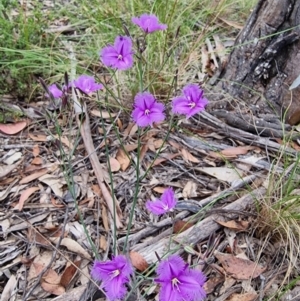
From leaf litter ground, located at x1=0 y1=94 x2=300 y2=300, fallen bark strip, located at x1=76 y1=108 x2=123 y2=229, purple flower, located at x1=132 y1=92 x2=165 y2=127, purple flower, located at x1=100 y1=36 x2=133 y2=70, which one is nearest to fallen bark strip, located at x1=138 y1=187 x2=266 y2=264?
leaf litter ground, located at x1=0 y1=94 x2=300 y2=300

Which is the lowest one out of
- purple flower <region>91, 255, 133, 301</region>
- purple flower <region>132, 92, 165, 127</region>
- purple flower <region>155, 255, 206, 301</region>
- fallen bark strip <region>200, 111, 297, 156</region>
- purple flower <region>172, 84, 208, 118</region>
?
fallen bark strip <region>200, 111, 297, 156</region>

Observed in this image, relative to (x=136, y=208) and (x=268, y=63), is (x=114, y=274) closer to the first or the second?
(x=136, y=208)

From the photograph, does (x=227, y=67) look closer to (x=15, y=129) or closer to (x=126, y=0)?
(x=126, y=0)

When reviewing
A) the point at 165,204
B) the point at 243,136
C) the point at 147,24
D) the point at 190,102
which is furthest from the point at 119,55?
the point at 243,136

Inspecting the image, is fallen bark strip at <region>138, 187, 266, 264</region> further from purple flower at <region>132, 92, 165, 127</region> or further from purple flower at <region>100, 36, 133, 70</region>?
purple flower at <region>100, 36, 133, 70</region>

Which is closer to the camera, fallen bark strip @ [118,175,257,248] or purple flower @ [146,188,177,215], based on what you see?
purple flower @ [146,188,177,215]

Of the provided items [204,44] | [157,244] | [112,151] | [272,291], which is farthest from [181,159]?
[204,44]
